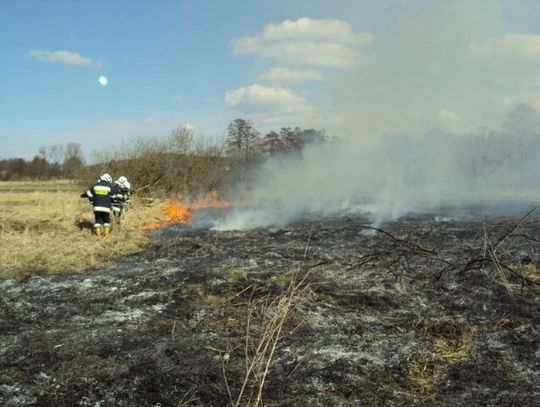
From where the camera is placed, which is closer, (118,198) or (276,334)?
(276,334)

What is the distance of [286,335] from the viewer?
5.76m

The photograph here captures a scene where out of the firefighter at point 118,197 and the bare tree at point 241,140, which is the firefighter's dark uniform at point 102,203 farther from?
the bare tree at point 241,140

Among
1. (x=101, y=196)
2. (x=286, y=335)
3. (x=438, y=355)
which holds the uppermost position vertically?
(x=101, y=196)

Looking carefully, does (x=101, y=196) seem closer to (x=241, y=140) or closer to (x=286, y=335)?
(x=286, y=335)

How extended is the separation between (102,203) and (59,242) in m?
1.66

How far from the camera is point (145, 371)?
4.92 meters

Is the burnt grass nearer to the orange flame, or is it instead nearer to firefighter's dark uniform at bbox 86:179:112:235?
firefighter's dark uniform at bbox 86:179:112:235

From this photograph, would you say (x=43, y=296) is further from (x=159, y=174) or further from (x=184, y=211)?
(x=159, y=174)

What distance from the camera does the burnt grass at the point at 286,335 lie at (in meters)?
4.45

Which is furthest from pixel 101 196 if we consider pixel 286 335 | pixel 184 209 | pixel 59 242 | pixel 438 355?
pixel 184 209

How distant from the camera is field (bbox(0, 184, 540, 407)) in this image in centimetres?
439

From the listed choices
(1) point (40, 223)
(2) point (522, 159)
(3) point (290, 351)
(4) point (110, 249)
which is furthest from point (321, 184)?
(3) point (290, 351)

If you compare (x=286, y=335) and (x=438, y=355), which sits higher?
(x=286, y=335)

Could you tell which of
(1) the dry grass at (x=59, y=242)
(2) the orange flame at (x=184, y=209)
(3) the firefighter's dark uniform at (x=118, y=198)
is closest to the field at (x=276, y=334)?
(1) the dry grass at (x=59, y=242)
